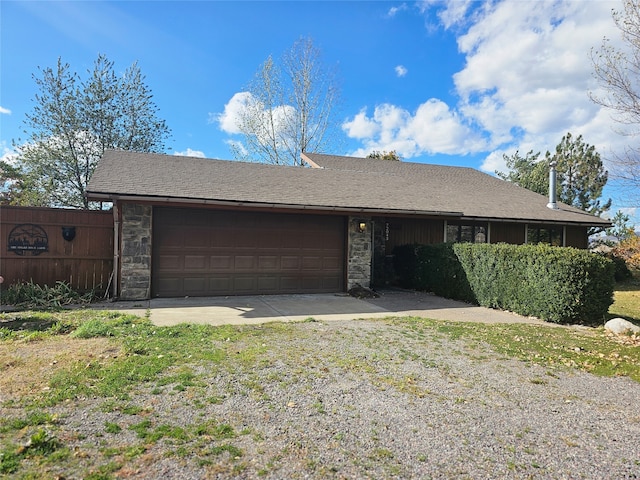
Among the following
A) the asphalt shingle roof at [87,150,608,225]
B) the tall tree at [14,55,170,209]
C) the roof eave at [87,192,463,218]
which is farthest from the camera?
the tall tree at [14,55,170,209]

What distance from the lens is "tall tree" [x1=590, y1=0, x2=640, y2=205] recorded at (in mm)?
7488

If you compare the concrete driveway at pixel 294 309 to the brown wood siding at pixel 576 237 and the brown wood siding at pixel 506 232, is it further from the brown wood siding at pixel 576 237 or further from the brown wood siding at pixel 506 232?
the brown wood siding at pixel 576 237

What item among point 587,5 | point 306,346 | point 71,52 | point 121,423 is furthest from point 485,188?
point 71,52

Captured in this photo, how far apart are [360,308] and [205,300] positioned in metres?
3.54

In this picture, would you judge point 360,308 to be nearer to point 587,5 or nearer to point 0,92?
point 587,5

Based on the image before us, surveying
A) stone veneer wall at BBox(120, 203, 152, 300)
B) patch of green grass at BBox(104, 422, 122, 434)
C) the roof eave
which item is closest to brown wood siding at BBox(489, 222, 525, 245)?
the roof eave

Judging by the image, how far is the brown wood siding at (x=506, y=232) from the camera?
13.2m

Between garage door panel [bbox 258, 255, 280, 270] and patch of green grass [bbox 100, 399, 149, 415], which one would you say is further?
garage door panel [bbox 258, 255, 280, 270]

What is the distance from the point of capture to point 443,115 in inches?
736

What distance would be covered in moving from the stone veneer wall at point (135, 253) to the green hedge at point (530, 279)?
24.2 ft

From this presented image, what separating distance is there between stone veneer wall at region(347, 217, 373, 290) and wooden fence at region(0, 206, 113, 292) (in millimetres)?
5895

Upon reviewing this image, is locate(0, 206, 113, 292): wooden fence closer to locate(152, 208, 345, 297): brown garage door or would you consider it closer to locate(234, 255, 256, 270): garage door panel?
locate(152, 208, 345, 297): brown garage door

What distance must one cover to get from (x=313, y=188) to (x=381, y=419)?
8.46m

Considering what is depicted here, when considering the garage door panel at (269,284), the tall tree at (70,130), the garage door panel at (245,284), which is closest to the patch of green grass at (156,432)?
the garage door panel at (245,284)
